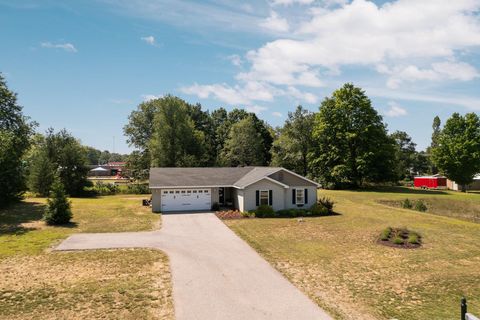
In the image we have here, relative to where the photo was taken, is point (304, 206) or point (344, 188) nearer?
point (304, 206)

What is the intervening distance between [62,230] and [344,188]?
143 feet

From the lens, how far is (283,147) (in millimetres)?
63969

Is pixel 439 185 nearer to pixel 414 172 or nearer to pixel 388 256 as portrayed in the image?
pixel 414 172

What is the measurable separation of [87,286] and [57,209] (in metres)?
14.9

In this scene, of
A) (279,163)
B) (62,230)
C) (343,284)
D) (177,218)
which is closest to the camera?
(343,284)

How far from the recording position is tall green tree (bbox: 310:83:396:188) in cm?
5481

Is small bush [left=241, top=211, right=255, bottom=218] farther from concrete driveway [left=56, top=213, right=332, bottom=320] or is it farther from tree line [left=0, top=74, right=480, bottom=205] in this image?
tree line [left=0, top=74, right=480, bottom=205]

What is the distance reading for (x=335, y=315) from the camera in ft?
36.0

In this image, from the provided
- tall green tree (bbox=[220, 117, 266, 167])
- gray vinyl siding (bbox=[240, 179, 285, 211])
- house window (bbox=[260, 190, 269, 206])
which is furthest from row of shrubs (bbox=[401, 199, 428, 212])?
tall green tree (bbox=[220, 117, 266, 167])

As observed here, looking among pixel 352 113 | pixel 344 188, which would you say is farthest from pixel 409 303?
pixel 352 113

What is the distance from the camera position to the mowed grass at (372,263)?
11992mm

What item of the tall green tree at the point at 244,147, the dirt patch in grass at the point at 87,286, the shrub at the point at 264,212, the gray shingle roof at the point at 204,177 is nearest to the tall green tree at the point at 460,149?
the tall green tree at the point at 244,147

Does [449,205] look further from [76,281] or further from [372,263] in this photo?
[76,281]

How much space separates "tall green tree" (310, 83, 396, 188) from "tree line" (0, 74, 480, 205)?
16 centimetres
